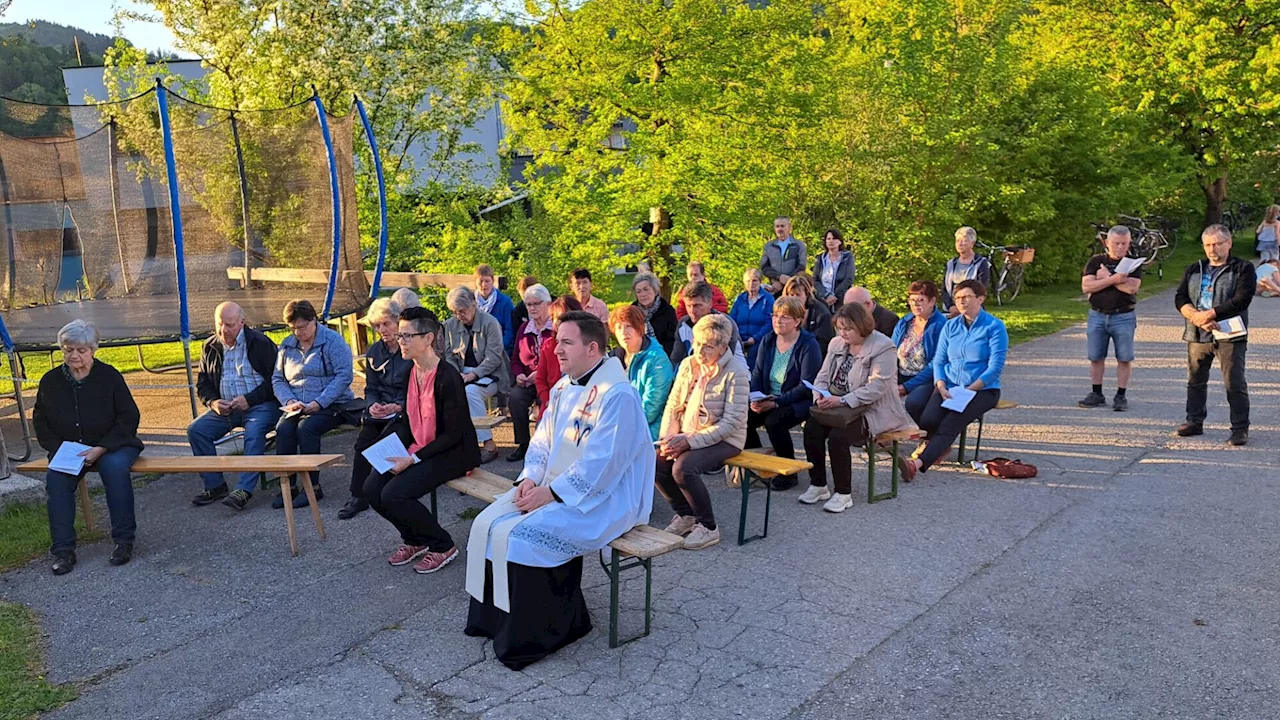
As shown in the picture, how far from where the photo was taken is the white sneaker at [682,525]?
6.06 metres

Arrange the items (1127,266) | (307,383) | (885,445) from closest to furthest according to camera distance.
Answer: (885,445), (307,383), (1127,266)

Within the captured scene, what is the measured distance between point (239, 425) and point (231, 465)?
1345 mm

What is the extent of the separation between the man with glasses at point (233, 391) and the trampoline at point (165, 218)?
59.5 inches

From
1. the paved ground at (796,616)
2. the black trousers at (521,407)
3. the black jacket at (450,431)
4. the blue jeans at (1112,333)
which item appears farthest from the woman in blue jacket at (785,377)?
the blue jeans at (1112,333)

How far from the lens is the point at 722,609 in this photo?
513cm

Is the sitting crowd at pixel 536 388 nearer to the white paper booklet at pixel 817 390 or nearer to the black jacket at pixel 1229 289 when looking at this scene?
the white paper booklet at pixel 817 390

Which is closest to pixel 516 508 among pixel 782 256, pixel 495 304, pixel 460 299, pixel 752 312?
pixel 460 299

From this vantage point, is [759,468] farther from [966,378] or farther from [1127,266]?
A: [1127,266]

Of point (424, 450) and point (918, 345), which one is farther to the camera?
point (918, 345)

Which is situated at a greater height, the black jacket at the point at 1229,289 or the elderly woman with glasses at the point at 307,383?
the black jacket at the point at 1229,289

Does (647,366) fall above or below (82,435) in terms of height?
above

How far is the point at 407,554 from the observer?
19.5 feet

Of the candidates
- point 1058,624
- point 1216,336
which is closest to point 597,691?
point 1058,624

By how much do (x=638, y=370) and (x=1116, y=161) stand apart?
15.5 m
